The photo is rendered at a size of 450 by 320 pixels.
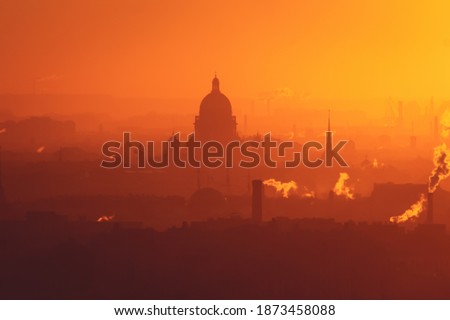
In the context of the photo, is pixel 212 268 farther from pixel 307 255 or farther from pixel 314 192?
pixel 314 192

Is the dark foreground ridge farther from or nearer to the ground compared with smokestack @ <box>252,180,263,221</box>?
farther from the ground

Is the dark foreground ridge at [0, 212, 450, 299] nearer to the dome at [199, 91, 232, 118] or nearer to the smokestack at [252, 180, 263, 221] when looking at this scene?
the smokestack at [252, 180, 263, 221]

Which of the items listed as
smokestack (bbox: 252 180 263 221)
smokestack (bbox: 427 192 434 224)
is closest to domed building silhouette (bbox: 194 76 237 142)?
smokestack (bbox: 252 180 263 221)

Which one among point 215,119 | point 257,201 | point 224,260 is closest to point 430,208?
point 257,201

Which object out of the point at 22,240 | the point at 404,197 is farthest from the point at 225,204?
the point at 22,240

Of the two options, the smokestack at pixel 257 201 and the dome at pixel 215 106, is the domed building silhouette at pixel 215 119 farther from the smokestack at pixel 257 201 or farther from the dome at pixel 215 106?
the smokestack at pixel 257 201

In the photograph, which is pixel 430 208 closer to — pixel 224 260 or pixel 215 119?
pixel 224 260

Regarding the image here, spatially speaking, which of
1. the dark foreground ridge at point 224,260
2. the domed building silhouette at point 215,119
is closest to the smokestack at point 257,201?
the dark foreground ridge at point 224,260

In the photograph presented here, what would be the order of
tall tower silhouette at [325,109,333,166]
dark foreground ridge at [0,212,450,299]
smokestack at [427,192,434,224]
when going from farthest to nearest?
tall tower silhouette at [325,109,333,166]
smokestack at [427,192,434,224]
dark foreground ridge at [0,212,450,299]
